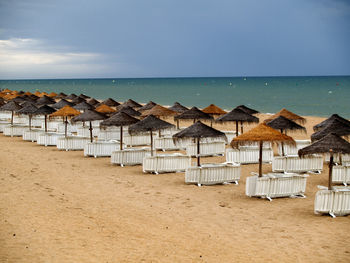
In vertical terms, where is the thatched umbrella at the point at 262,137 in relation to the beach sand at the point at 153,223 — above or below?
above

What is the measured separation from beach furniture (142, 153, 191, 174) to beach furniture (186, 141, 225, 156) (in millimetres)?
3212

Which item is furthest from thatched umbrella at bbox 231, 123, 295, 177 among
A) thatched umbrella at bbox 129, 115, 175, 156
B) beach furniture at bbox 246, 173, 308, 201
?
thatched umbrella at bbox 129, 115, 175, 156

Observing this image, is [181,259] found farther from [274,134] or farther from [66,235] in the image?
[274,134]

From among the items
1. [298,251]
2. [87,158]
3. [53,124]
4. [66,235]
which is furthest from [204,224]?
[53,124]

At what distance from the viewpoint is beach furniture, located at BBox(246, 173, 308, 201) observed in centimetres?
1115

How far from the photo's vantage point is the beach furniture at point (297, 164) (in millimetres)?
14531

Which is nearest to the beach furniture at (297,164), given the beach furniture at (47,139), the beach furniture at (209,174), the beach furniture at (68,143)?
the beach furniture at (209,174)

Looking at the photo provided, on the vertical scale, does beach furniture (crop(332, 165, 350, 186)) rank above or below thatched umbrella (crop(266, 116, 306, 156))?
below

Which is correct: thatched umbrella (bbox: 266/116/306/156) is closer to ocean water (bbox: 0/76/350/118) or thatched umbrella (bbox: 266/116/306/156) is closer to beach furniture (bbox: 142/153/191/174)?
beach furniture (bbox: 142/153/191/174)

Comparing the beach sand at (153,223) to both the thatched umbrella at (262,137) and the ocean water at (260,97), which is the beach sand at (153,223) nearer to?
the thatched umbrella at (262,137)

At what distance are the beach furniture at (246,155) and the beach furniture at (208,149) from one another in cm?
201

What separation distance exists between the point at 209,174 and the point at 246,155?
410 cm

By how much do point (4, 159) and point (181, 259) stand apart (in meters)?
11.4

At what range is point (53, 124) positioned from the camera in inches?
1091
